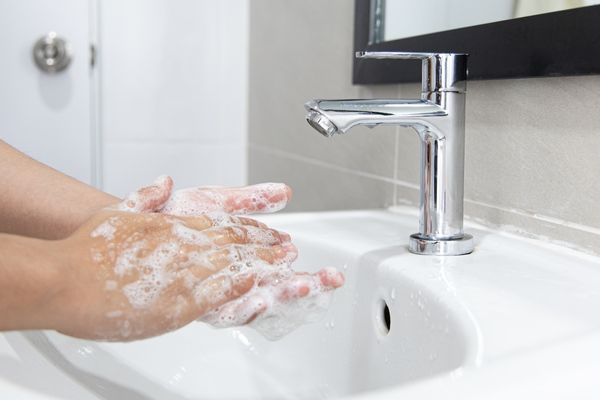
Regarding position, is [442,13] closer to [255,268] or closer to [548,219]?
[548,219]

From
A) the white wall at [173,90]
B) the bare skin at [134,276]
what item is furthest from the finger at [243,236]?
the white wall at [173,90]

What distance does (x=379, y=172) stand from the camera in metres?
0.89

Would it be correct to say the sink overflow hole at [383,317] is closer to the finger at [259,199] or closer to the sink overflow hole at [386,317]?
the sink overflow hole at [386,317]

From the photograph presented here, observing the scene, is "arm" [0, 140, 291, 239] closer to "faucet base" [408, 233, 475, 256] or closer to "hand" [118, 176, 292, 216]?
"hand" [118, 176, 292, 216]

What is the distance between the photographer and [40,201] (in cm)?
62

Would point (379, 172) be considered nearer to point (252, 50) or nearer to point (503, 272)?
point (503, 272)

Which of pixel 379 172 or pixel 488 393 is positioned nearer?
pixel 488 393

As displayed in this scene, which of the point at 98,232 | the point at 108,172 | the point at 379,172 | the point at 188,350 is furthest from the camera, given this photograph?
the point at 108,172

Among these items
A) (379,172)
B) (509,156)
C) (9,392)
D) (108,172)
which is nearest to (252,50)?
(108,172)

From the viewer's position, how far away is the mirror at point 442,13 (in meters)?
0.62

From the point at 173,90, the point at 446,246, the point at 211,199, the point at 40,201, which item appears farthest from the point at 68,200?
the point at 173,90

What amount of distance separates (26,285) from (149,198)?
0.19m

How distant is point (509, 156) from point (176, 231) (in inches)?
13.5

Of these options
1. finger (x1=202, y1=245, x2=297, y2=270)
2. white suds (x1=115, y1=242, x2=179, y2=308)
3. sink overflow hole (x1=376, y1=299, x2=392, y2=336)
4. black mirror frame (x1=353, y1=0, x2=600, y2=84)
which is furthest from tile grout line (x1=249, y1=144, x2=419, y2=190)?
white suds (x1=115, y1=242, x2=179, y2=308)
